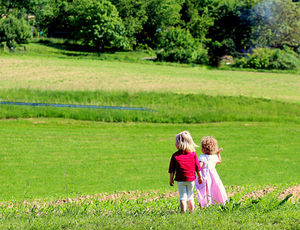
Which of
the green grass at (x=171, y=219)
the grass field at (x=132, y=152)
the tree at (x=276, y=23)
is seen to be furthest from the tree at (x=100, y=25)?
the green grass at (x=171, y=219)

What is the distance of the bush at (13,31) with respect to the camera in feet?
245

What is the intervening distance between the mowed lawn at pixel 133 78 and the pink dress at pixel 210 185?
32.6 meters

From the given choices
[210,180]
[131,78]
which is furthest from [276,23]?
[210,180]

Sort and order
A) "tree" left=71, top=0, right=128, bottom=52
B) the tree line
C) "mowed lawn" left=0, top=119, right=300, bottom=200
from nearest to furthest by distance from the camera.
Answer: "mowed lawn" left=0, top=119, right=300, bottom=200, the tree line, "tree" left=71, top=0, right=128, bottom=52

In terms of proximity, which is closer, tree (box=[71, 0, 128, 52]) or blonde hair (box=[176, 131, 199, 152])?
blonde hair (box=[176, 131, 199, 152])

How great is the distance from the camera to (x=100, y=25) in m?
77.1

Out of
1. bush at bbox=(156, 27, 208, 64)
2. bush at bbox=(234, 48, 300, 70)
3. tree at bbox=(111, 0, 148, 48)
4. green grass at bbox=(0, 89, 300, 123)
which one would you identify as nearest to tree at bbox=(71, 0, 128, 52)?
tree at bbox=(111, 0, 148, 48)

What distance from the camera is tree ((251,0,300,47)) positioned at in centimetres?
7206

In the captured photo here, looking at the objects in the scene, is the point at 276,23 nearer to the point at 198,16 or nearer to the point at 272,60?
the point at 272,60

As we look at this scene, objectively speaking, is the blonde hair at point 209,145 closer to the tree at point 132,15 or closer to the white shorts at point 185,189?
the white shorts at point 185,189

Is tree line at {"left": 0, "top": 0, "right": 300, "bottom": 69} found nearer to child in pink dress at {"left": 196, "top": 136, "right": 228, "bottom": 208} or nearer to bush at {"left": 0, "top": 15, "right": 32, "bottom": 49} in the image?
bush at {"left": 0, "top": 15, "right": 32, "bottom": 49}

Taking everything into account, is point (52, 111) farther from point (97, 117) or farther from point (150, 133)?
point (150, 133)

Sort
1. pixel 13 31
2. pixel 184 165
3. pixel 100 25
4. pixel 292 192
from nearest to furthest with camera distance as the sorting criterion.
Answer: pixel 184 165
pixel 292 192
pixel 13 31
pixel 100 25

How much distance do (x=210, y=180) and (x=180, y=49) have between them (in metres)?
66.3
